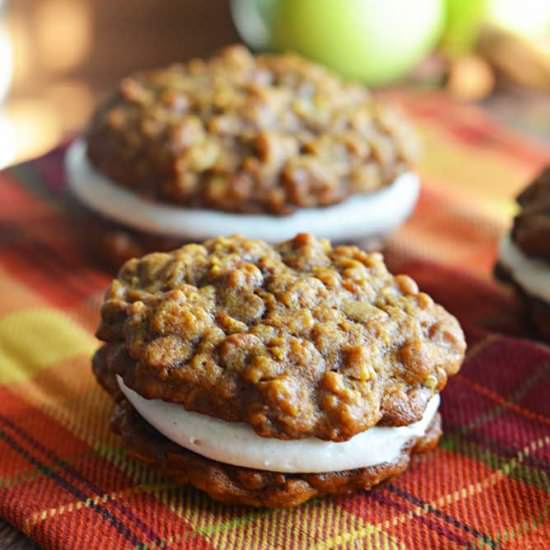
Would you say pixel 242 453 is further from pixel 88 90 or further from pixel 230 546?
pixel 88 90

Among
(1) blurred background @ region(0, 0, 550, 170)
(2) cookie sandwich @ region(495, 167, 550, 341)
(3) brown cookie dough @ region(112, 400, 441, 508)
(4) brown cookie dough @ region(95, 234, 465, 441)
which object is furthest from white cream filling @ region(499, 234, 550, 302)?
(1) blurred background @ region(0, 0, 550, 170)

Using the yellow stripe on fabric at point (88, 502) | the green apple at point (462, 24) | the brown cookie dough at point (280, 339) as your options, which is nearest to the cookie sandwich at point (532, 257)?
the brown cookie dough at point (280, 339)

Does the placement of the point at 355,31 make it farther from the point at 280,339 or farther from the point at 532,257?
the point at 280,339

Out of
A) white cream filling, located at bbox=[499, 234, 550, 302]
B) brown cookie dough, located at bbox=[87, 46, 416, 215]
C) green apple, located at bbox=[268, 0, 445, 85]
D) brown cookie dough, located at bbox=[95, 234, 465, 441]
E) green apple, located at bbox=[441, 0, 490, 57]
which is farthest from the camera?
green apple, located at bbox=[441, 0, 490, 57]

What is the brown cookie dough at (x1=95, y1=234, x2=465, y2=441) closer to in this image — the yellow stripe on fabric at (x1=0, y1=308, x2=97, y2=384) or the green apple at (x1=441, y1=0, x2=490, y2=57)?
the yellow stripe on fabric at (x1=0, y1=308, x2=97, y2=384)

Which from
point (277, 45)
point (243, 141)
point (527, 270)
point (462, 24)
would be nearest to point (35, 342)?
point (243, 141)

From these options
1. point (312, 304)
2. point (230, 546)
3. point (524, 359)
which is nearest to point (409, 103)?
point (524, 359)
